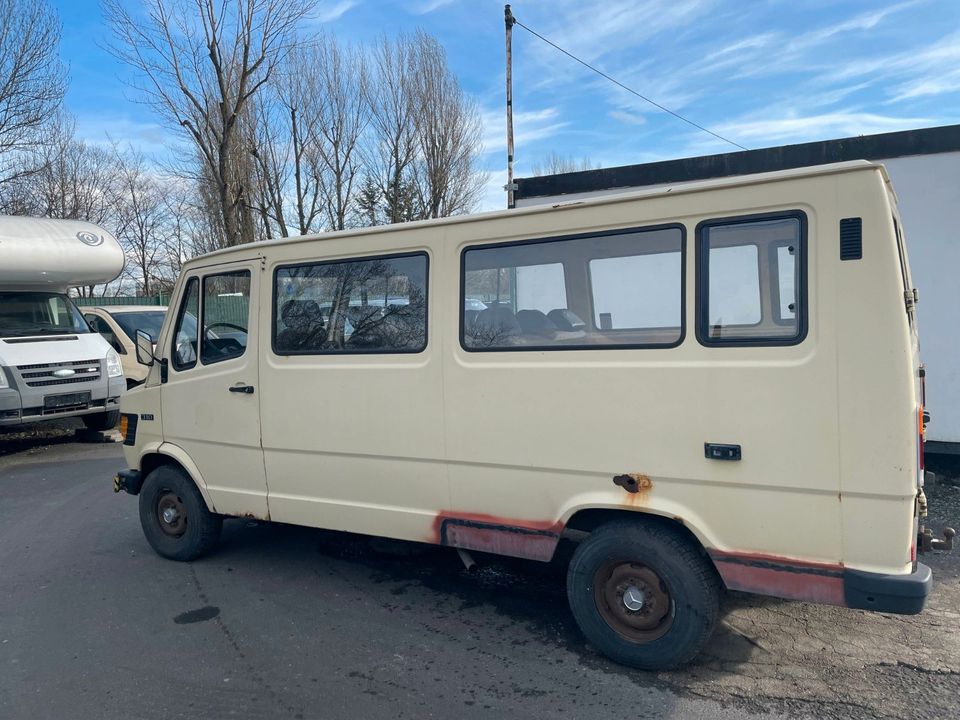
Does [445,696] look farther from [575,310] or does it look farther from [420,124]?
[420,124]

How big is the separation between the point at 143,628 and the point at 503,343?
279cm

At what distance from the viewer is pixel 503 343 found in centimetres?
390

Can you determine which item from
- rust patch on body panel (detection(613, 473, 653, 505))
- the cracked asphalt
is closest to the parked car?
the cracked asphalt

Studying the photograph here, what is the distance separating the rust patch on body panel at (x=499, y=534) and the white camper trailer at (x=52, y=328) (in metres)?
7.54

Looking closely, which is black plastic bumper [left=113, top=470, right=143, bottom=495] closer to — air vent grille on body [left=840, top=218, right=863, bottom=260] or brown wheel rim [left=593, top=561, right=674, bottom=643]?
brown wheel rim [left=593, top=561, right=674, bottom=643]

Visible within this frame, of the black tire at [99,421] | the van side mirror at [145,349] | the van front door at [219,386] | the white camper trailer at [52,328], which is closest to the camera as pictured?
the van front door at [219,386]

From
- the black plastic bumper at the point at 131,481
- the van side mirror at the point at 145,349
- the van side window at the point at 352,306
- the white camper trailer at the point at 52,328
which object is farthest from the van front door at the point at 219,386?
the white camper trailer at the point at 52,328

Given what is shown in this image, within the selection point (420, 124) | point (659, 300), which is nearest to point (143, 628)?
point (659, 300)

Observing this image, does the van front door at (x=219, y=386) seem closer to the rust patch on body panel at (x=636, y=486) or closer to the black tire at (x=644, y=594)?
the black tire at (x=644, y=594)

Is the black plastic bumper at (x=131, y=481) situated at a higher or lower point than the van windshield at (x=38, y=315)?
lower

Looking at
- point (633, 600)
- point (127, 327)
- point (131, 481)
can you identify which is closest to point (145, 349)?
point (131, 481)

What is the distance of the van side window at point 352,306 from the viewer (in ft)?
13.8

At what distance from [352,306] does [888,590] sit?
3.20 meters

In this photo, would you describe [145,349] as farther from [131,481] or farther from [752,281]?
Answer: [752,281]
